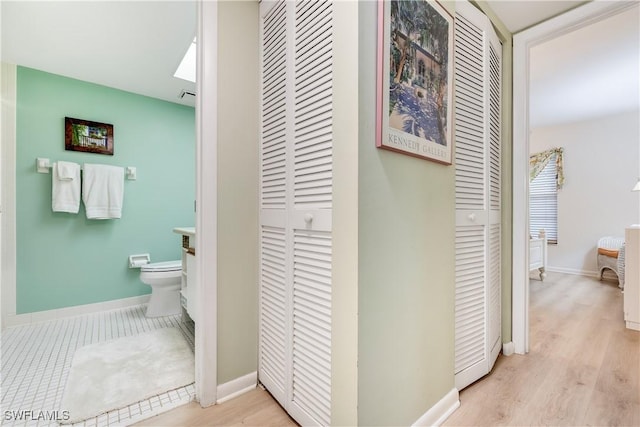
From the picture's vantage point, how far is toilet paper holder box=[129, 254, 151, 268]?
283 cm

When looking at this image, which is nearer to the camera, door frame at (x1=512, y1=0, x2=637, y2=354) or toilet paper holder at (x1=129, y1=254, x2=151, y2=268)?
door frame at (x1=512, y1=0, x2=637, y2=354)

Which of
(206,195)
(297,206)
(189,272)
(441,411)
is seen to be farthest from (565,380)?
(189,272)

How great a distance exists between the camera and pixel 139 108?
2.91 metres

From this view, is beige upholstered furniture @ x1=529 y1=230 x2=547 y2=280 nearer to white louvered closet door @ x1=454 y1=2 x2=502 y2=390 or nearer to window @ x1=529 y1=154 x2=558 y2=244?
window @ x1=529 y1=154 x2=558 y2=244

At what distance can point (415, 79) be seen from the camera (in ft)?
3.66

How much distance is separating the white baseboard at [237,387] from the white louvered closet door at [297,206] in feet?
0.25

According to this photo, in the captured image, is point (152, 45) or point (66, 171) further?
point (66, 171)

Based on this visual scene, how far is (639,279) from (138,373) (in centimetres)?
380

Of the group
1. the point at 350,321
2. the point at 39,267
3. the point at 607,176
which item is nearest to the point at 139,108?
the point at 39,267

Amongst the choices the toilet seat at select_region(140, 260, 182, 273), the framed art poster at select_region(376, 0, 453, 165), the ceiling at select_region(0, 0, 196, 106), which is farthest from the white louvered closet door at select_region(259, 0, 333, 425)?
the toilet seat at select_region(140, 260, 182, 273)

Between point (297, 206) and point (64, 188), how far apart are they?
98.5 inches

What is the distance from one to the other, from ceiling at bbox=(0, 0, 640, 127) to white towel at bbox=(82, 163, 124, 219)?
0.84 m

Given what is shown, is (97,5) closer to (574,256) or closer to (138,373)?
(138,373)

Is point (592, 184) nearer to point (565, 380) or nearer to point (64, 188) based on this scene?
point (565, 380)
